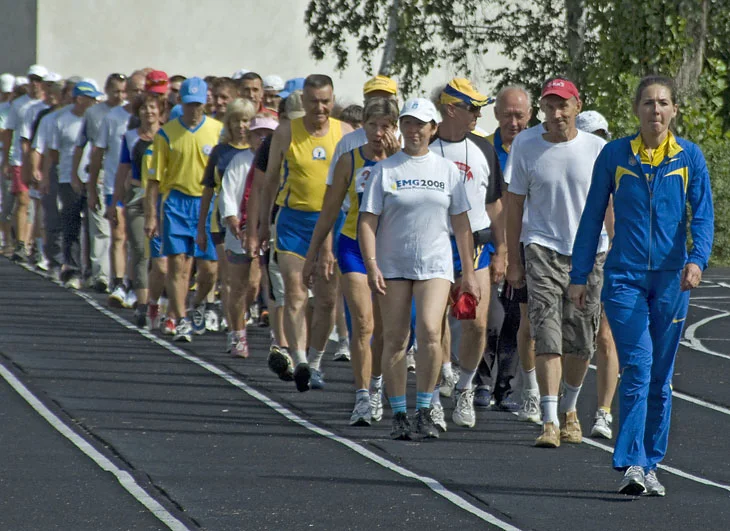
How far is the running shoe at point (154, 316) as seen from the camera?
16000 mm

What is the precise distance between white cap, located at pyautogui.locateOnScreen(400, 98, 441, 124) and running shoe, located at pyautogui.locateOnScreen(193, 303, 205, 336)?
20.5 feet

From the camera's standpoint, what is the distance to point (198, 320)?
15.9m

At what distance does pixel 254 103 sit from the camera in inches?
608

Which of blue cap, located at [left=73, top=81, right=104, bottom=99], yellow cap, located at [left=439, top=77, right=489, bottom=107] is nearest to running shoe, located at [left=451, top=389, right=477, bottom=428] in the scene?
yellow cap, located at [left=439, top=77, right=489, bottom=107]

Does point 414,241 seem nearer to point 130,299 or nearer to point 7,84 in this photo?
point 130,299

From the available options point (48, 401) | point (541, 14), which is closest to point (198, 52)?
point (541, 14)

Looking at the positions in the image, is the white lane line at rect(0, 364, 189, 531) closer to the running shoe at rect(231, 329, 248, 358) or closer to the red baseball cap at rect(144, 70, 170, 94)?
the running shoe at rect(231, 329, 248, 358)

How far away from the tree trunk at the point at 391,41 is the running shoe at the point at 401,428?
2551 centimetres

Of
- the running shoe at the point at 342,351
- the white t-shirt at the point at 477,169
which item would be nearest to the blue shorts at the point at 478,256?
the white t-shirt at the point at 477,169

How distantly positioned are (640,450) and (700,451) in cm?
186

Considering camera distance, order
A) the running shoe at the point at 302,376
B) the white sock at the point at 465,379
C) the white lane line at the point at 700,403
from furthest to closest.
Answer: the running shoe at the point at 302,376
the white lane line at the point at 700,403
the white sock at the point at 465,379

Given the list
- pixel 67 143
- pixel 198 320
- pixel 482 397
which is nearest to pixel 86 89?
pixel 67 143

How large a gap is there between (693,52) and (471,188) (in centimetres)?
1363

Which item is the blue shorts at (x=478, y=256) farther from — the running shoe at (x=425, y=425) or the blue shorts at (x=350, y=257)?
the running shoe at (x=425, y=425)
